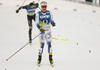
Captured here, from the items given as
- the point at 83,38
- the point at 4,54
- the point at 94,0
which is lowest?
the point at 94,0

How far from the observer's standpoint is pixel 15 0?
81.8ft

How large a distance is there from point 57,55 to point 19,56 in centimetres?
132

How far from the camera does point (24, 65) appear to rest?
632 cm

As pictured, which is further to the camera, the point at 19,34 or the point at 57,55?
the point at 19,34

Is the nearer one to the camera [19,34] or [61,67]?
[61,67]

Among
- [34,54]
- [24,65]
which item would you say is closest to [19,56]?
[34,54]

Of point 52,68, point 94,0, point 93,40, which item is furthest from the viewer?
point 94,0

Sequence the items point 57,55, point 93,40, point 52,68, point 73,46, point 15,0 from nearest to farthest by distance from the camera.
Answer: point 52,68, point 57,55, point 73,46, point 93,40, point 15,0

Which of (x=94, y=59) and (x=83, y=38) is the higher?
(x=94, y=59)

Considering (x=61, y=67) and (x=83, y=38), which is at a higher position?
(x=61, y=67)

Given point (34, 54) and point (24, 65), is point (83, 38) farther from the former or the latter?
point (24, 65)

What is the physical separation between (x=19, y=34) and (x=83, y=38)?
3.26 m

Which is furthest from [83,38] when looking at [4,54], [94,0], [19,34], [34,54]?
[94,0]

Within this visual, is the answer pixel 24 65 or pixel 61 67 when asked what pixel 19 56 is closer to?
pixel 24 65
